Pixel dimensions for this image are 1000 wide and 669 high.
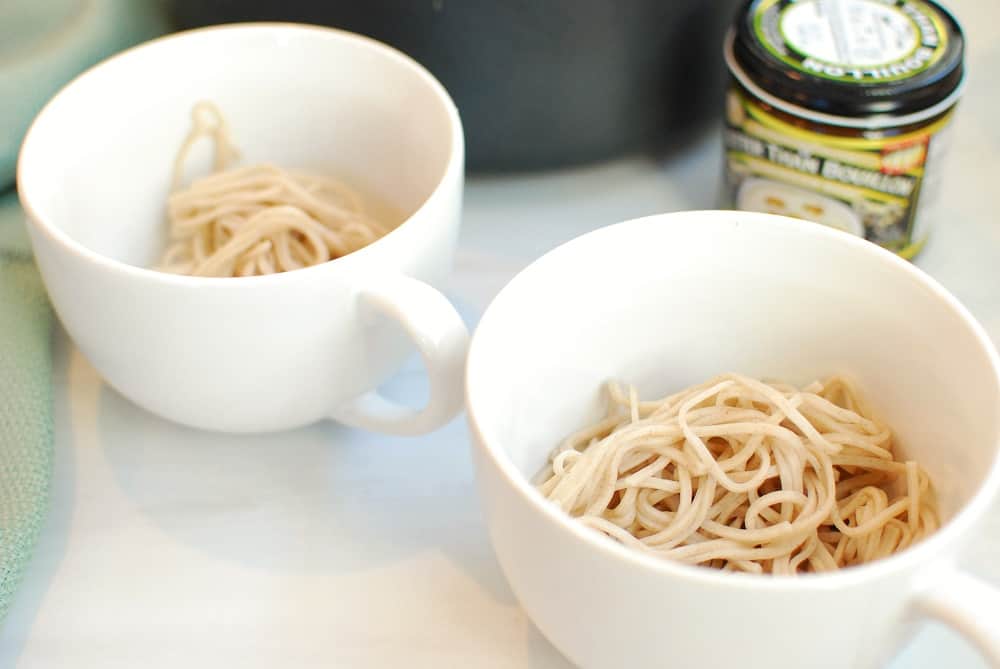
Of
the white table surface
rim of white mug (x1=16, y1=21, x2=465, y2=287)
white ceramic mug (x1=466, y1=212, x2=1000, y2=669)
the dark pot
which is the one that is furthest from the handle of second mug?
the dark pot

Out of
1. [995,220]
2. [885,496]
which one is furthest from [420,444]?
[995,220]

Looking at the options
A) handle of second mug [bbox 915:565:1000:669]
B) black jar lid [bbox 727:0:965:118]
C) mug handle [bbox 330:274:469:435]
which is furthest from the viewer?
black jar lid [bbox 727:0:965:118]

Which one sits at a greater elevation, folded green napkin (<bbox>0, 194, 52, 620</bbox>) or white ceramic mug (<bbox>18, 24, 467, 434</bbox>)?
white ceramic mug (<bbox>18, 24, 467, 434</bbox>)

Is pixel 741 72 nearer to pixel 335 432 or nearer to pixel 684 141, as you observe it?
pixel 684 141

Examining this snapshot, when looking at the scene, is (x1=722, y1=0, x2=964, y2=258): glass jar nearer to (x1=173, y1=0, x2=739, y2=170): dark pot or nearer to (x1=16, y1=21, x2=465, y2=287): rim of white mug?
(x1=173, y1=0, x2=739, y2=170): dark pot

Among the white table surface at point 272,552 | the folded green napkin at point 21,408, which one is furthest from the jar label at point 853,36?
the folded green napkin at point 21,408

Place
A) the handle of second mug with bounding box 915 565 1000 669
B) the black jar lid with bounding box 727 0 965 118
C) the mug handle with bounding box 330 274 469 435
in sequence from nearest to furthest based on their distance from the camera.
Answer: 1. the handle of second mug with bounding box 915 565 1000 669
2. the mug handle with bounding box 330 274 469 435
3. the black jar lid with bounding box 727 0 965 118

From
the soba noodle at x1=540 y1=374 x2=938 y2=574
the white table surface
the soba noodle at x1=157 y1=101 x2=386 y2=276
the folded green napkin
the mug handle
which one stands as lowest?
the white table surface

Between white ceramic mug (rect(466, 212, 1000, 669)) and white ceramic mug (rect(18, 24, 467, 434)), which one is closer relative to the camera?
white ceramic mug (rect(466, 212, 1000, 669))
